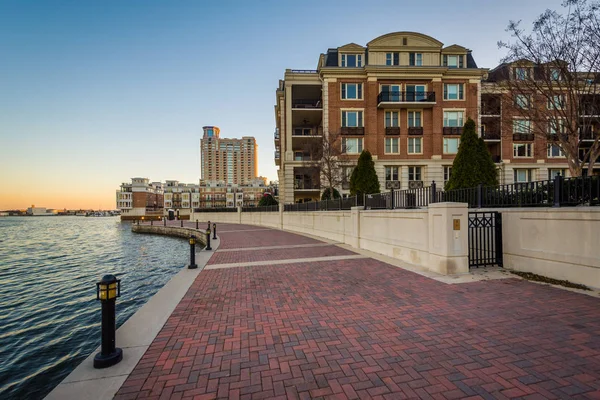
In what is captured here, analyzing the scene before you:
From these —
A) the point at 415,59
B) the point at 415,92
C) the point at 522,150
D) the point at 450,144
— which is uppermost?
the point at 415,59

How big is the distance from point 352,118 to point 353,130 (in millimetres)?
1433

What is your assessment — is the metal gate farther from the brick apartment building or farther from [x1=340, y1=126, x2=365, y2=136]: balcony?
[x1=340, y1=126, x2=365, y2=136]: balcony

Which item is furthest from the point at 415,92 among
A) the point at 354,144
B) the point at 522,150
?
the point at 522,150

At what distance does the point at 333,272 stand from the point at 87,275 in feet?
41.7

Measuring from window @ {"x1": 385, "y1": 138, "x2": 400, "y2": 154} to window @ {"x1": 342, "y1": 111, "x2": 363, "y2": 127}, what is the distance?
3659 millimetres

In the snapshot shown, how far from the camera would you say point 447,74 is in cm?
3216

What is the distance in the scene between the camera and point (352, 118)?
105ft

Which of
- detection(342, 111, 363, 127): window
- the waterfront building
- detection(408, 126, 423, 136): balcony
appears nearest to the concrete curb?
detection(342, 111, 363, 127): window

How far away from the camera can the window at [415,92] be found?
104 feet

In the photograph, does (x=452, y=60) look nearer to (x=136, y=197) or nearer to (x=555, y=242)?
(x=555, y=242)

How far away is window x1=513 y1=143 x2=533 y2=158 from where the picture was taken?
3459cm

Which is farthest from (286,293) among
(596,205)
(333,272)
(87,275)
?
(87,275)

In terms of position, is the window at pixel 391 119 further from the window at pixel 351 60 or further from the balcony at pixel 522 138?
the balcony at pixel 522 138

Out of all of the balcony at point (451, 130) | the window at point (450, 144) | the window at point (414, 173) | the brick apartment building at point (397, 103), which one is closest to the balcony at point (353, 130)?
the brick apartment building at point (397, 103)
